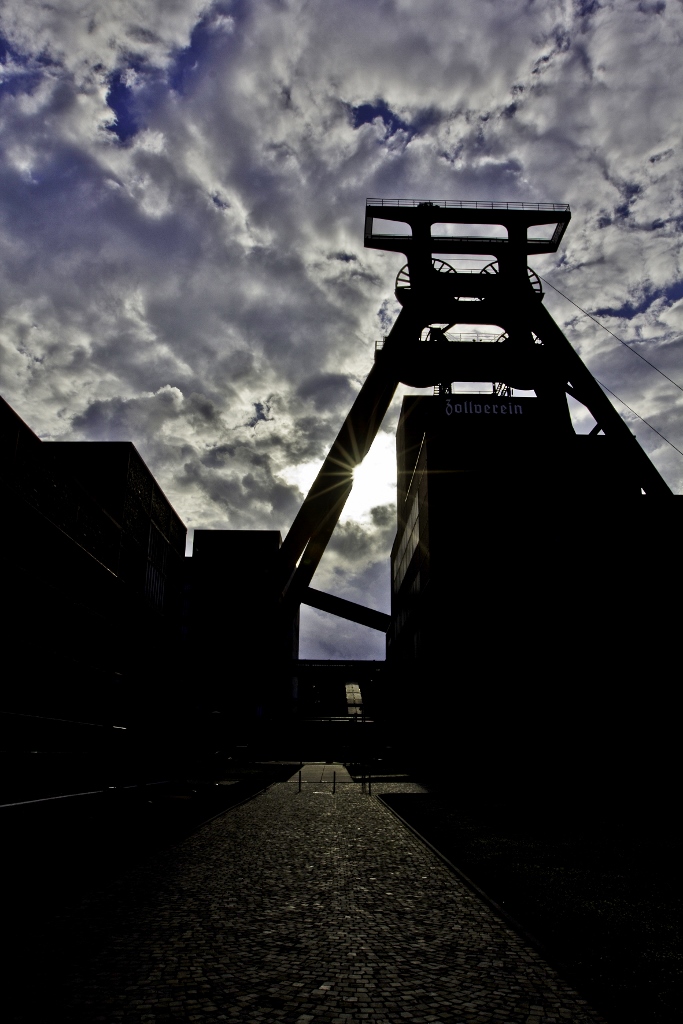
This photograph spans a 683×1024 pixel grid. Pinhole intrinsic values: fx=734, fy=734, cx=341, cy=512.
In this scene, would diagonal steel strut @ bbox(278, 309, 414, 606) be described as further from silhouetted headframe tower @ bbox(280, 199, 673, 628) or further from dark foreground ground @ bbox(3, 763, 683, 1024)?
dark foreground ground @ bbox(3, 763, 683, 1024)

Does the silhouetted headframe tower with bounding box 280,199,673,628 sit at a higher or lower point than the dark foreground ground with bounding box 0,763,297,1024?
higher

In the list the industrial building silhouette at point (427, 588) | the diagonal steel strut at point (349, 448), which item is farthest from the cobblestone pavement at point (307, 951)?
the diagonal steel strut at point (349, 448)

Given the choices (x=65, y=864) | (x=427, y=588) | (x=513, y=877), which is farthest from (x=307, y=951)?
(x=427, y=588)

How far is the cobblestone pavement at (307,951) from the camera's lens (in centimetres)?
354

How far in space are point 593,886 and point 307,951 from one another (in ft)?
10.4

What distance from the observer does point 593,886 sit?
6.46m

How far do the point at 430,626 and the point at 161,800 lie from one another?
2421 centimetres

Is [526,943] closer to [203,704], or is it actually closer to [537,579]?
[537,579]

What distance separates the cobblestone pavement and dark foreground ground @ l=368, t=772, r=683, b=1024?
23 cm

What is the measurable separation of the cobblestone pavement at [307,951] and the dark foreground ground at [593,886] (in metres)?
0.23

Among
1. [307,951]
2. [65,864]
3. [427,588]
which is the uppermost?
[427,588]

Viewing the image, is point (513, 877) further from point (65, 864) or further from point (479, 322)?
point (479, 322)

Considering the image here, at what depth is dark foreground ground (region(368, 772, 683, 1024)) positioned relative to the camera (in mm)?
3959

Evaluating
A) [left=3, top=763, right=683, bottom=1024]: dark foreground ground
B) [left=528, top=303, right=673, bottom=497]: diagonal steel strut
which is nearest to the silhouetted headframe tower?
[left=528, top=303, right=673, bottom=497]: diagonal steel strut
